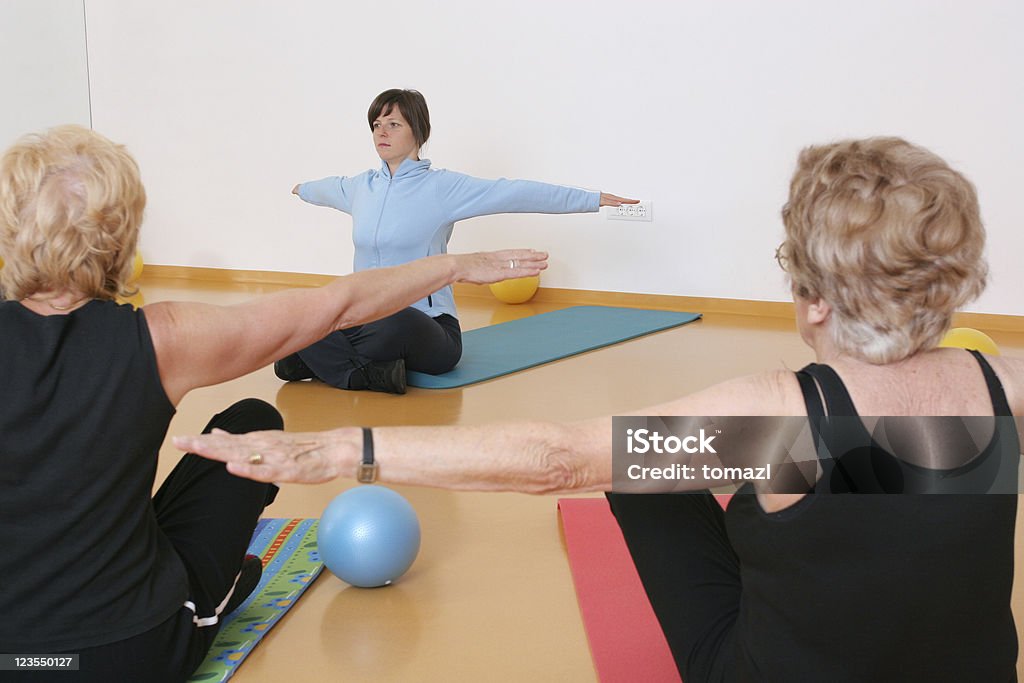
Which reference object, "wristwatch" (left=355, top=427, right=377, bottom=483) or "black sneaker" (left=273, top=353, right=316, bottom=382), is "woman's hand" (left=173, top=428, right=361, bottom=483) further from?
"black sneaker" (left=273, top=353, right=316, bottom=382)

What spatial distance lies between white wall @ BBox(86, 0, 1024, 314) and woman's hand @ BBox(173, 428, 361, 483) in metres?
4.52

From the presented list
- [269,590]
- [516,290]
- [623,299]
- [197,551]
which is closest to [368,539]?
[269,590]

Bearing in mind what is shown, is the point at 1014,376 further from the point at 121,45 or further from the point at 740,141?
the point at 121,45

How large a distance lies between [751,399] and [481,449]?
1.12 feet

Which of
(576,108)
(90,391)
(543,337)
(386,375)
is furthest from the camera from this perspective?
(576,108)

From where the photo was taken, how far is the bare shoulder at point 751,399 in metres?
1.32

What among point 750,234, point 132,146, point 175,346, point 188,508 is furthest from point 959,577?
point 132,146

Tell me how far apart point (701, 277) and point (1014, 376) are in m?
4.56

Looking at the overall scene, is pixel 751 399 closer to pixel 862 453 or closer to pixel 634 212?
pixel 862 453

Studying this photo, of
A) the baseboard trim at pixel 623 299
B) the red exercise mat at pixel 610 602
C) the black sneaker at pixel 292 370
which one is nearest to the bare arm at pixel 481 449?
the red exercise mat at pixel 610 602

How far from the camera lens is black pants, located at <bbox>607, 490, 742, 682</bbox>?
1611 mm

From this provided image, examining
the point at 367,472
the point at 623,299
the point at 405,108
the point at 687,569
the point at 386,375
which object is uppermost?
the point at 405,108

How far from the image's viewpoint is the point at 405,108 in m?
4.38

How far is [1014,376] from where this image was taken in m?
1.42
